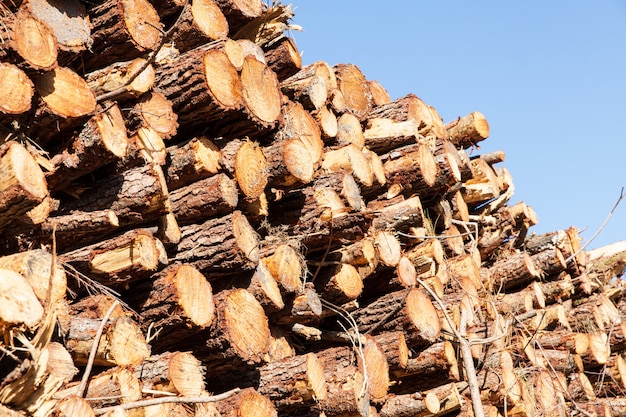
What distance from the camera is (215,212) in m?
4.28

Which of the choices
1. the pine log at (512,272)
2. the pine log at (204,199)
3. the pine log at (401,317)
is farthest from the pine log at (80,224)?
the pine log at (512,272)

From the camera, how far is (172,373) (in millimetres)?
3689

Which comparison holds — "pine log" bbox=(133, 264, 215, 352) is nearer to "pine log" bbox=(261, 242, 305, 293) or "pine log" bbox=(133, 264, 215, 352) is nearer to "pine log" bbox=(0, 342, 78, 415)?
Result: "pine log" bbox=(261, 242, 305, 293)

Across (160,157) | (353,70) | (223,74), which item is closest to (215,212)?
(160,157)

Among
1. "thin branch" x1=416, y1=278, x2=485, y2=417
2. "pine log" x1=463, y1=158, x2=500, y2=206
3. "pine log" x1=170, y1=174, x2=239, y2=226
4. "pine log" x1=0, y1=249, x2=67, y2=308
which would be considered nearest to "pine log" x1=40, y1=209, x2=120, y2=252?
"pine log" x1=0, y1=249, x2=67, y2=308

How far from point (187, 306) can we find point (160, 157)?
791 millimetres

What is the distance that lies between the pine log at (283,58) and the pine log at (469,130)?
248 cm

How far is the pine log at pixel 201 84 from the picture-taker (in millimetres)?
4258

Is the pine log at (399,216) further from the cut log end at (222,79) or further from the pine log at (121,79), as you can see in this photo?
the pine log at (121,79)

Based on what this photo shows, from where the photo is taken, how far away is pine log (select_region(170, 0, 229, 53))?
4598 mm

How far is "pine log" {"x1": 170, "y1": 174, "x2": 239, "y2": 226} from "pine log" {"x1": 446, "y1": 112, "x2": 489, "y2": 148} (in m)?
3.49

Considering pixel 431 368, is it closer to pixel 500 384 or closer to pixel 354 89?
pixel 500 384

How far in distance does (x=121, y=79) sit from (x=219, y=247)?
100 centimetres

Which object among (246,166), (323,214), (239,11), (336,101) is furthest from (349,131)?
(246,166)
